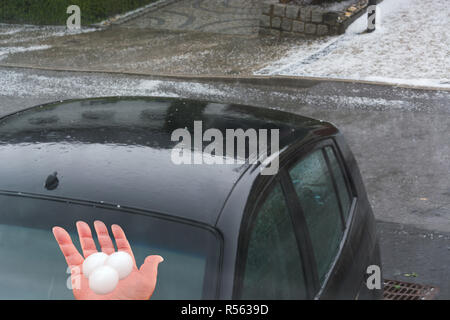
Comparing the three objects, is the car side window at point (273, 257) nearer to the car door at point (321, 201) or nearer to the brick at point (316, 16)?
the car door at point (321, 201)

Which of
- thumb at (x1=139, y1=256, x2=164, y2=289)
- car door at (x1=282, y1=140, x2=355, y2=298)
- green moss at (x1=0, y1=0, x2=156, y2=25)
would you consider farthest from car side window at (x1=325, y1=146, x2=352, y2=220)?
green moss at (x1=0, y1=0, x2=156, y2=25)

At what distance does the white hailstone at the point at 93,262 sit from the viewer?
224 centimetres

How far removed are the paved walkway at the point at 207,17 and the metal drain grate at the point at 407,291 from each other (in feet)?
33.5

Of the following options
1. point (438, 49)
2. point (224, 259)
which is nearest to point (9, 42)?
point (438, 49)

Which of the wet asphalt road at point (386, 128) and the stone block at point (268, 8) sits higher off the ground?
the stone block at point (268, 8)

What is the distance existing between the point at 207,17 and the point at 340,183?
43.4ft

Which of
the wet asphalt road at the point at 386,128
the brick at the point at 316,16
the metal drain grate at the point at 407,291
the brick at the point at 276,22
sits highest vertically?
the brick at the point at 316,16

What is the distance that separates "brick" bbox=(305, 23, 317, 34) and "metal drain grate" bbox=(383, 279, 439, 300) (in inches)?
357

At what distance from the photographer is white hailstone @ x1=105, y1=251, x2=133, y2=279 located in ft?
7.27

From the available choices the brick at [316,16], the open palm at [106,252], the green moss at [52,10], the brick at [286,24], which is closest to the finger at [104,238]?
the open palm at [106,252]

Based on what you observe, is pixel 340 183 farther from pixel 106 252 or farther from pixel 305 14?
pixel 305 14

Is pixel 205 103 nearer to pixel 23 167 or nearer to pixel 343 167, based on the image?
pixel 343 167

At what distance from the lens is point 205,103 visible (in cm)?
363
